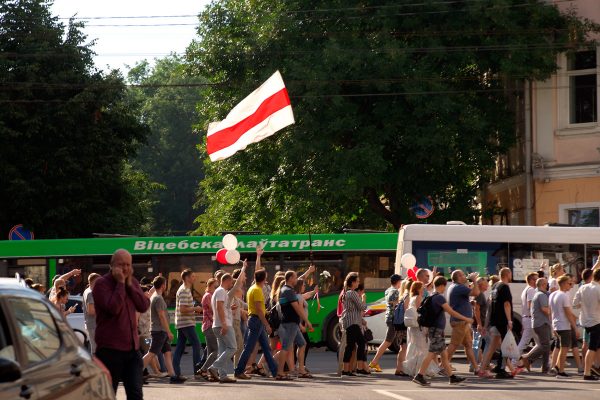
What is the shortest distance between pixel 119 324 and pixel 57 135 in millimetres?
32242

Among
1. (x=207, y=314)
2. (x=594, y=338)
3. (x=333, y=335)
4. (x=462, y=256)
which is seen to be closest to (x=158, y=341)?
(x=207, y=314)

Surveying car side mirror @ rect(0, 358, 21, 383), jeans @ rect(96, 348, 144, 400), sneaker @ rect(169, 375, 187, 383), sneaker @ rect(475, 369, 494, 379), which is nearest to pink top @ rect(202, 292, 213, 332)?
sneaker @ rect(169, 375, 187, 383)

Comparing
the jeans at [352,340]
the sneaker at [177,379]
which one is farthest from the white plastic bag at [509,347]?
the sneaker at [177,379]

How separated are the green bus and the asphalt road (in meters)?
7.86

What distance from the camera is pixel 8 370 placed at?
631 centimetres

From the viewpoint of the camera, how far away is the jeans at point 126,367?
1090 cm

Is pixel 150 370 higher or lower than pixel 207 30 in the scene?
lower

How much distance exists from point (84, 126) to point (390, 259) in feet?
56.9

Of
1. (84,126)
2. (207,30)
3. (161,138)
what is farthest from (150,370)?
(161,138)

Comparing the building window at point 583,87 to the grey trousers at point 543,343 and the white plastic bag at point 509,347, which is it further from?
the white plastic bag at point 509,347

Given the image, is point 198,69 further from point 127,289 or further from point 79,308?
point 127,289

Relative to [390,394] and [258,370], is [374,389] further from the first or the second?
[258,370]

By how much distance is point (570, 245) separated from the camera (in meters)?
26.7

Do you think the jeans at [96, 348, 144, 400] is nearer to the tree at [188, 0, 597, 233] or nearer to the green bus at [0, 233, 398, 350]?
the green bus at [0, 233, 398, 350]
